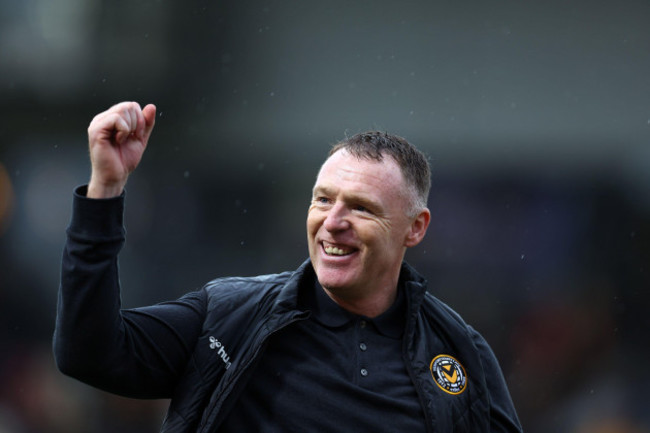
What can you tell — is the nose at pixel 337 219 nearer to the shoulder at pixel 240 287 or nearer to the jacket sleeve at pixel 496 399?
the shoulder at pixel 240 287

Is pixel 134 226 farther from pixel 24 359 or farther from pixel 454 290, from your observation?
pixel 454 290

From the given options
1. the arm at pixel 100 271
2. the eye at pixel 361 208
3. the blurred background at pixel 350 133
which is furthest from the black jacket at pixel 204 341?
the blurred background at pixel 350 133

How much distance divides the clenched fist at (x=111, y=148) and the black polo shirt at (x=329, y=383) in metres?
0.63

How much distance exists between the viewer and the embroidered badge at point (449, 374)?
99.4 inches

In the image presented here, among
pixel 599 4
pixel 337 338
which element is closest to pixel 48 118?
pixel 599 4

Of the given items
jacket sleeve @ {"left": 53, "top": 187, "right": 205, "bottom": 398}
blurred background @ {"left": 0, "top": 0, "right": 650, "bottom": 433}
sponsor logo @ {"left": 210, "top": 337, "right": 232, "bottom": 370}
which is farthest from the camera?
blurred background @ {"left": 0, "top": 0, "right": 650, "bottom": 433}

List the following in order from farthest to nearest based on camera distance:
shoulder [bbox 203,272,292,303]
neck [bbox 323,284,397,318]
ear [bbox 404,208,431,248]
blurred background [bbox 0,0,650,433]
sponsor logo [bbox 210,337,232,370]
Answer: blurred background [bbox 0,0,650,433] < ear [bbox 404,208,431,248] < neck [bbox 323,284,397,318] < shoulder [bbox 203,272,292,303] < sponsor logo [bbox 210,337,232,370]

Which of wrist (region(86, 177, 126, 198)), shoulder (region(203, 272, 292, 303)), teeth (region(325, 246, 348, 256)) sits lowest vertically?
shoulder (region(203, 272, 292, 303))

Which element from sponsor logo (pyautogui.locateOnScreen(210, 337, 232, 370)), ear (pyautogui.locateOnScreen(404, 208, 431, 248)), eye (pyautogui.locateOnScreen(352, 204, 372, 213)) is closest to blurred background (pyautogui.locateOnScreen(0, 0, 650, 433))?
ear (pyautogui.locateOnScreen(404, 208, 431, 248))

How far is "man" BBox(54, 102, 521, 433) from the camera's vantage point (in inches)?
82.4

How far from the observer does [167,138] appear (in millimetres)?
6074

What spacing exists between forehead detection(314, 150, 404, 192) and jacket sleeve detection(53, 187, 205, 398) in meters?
0.69

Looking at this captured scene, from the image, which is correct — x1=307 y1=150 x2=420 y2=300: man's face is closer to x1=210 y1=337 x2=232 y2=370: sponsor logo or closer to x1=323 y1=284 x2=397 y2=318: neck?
x1=323 y1=284 x2=397 y2=318: neck

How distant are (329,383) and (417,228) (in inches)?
24.4
